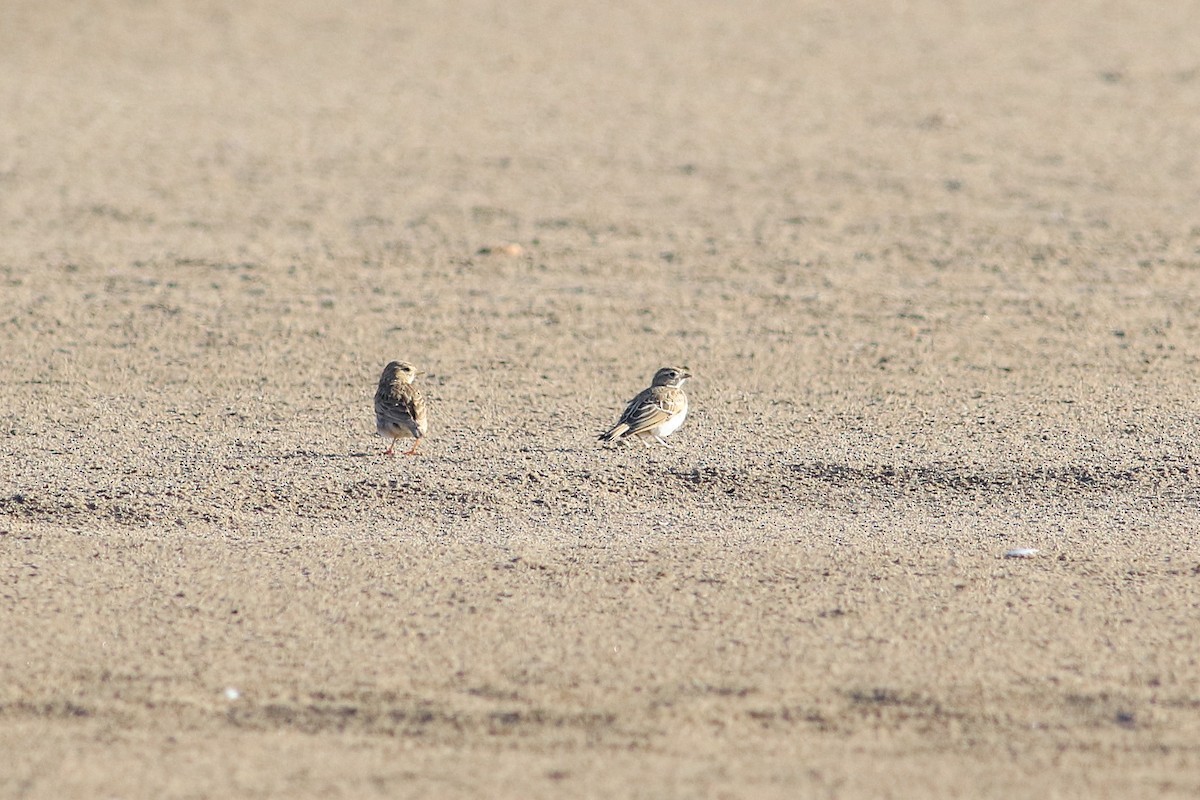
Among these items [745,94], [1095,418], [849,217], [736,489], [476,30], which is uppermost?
[476,30]

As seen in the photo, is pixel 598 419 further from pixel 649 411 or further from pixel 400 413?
pixel 400 413

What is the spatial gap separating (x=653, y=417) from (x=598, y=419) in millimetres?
1030

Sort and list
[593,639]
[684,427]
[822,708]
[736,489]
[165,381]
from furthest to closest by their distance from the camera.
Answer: [165,381]
[684,427]
[736,489]
[593,639]
[822,708]

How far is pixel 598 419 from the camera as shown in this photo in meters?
10.3

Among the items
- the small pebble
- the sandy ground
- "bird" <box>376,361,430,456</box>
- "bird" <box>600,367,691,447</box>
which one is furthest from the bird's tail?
the small pebble

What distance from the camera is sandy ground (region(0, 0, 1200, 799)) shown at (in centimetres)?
578

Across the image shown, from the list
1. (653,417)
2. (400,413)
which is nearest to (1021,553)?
(653,417)

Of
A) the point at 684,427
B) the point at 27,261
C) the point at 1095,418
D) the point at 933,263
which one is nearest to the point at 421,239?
the point at 27,261

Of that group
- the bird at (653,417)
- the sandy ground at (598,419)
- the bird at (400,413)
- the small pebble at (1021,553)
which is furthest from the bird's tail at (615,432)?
the small pebble at (1021,553)

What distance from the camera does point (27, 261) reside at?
1452 cm

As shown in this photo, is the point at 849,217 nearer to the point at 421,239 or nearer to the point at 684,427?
the point at 421,239

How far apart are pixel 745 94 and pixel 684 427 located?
11809 millimetres

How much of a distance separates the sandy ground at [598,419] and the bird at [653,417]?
0.16m

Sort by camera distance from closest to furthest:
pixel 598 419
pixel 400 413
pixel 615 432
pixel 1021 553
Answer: pixel 1021 553
pixel 400 413
pixel 615 432
pixel 598 419
